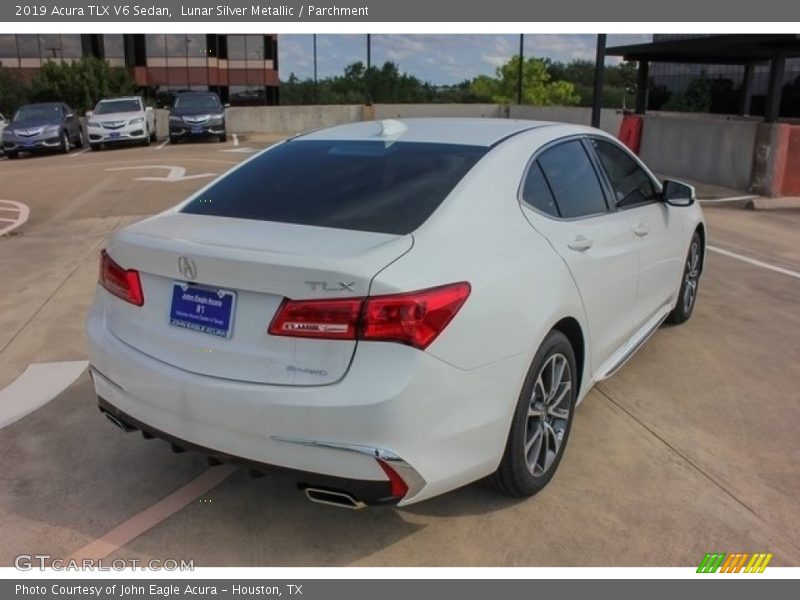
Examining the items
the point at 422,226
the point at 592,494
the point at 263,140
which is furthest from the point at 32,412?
the point at 263,140

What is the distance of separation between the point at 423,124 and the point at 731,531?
2.49 m

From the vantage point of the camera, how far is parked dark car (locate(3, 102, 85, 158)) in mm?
22891

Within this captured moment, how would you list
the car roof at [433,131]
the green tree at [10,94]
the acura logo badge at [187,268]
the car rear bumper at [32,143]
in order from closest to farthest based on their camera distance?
1. the acura logo badge at [187,268]
2. the car roof at [433,131]
3. the car rear bumper at [32,143]
4. the green tree at [10,94]

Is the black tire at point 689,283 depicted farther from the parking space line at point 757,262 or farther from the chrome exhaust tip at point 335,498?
the chrome exhaust tip at point 335,498

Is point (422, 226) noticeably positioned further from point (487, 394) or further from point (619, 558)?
point (619, 558)

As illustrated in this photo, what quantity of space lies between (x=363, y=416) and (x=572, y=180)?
1.95m

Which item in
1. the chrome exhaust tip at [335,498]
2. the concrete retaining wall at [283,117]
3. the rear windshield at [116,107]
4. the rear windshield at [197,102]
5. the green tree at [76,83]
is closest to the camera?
the chrome exhaust tip at [335,498]

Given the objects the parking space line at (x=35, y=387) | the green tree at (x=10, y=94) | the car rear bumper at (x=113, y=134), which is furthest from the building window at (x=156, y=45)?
the parking space line at (x=35, y=387)

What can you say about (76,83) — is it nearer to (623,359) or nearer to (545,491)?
(623,359)

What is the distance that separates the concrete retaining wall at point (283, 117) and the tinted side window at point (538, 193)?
28988 mm

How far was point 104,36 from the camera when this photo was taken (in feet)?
188

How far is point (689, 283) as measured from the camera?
5.71m

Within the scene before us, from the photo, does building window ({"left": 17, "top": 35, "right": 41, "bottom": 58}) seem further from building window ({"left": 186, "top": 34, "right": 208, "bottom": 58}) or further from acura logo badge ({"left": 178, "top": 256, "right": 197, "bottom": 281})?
acura logo badge ({"left": 178, "top": 256, "right": 197, "bottom": 281})

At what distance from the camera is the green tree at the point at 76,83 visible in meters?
42.2
